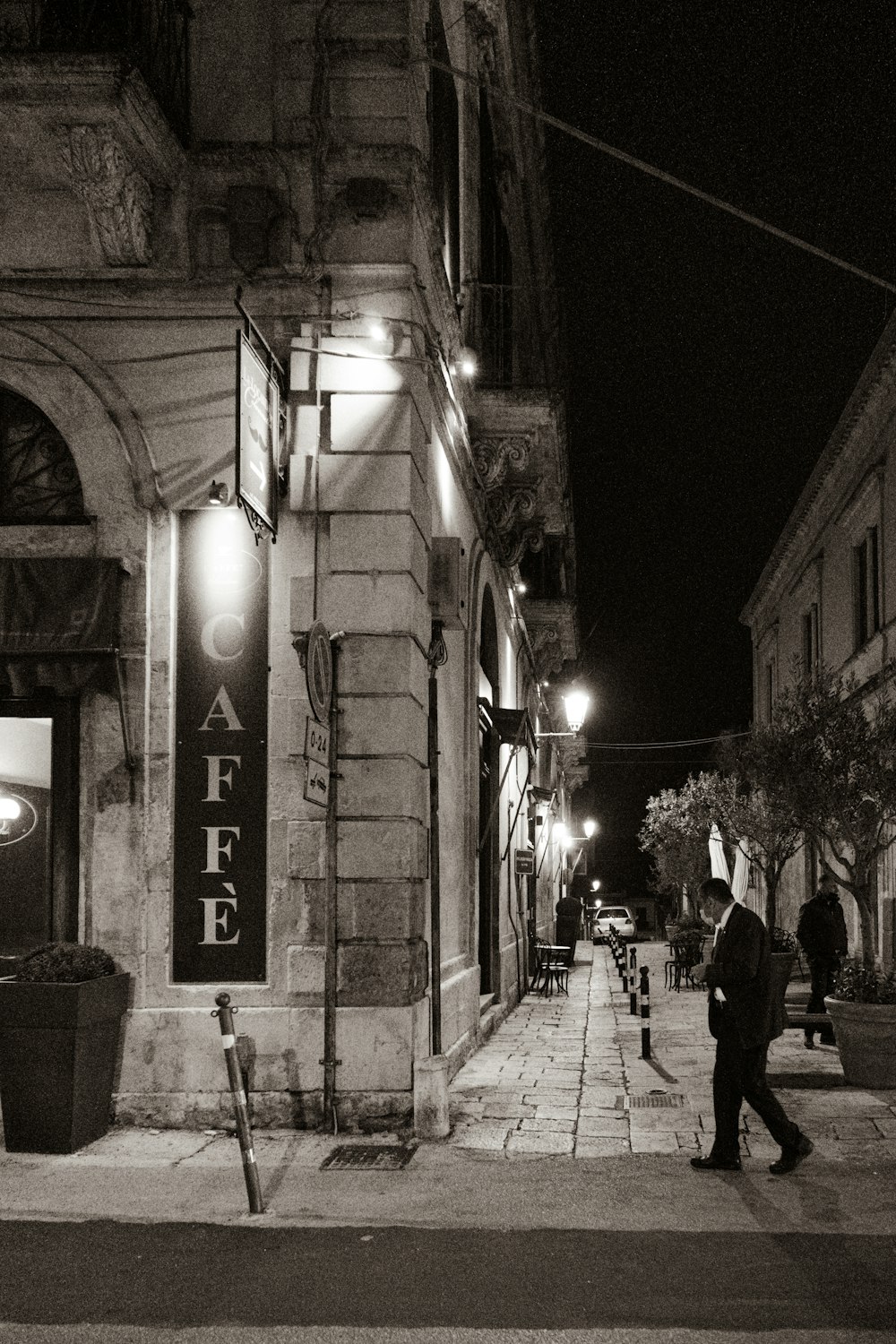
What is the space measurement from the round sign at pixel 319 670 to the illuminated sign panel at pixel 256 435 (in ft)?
3.04

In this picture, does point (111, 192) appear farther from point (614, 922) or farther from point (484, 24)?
point (614, 922)

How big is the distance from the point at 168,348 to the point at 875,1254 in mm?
7611

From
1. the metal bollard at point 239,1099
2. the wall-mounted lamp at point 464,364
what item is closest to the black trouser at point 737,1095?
the metal bollard at point 239,1099

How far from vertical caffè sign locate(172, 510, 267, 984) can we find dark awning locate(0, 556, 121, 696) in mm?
582

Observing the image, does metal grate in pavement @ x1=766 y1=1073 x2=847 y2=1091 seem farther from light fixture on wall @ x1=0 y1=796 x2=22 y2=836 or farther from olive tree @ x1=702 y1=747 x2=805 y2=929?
light fixture on wall @ x1=0 y1=796 x2=22 y2=836

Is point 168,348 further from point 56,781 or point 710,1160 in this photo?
point 710,1160

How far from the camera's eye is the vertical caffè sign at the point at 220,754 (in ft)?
31.6

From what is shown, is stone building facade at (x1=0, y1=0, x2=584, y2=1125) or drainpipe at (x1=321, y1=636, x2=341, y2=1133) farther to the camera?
stone building facade at (x1=0, y1=0, x2=584, y2=1125)

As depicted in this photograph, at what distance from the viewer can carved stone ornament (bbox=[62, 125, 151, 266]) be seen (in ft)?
31.0

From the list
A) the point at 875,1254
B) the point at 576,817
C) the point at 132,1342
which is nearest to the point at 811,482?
the point at 875,1254

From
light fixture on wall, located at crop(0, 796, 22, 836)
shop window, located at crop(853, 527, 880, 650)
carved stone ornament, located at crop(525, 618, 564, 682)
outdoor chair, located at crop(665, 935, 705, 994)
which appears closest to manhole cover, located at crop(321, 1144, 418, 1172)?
light fixture on wall, located at crop(0, 796, 22, 836)

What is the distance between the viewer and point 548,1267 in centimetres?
610

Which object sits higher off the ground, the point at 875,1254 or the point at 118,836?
the point at 118,836

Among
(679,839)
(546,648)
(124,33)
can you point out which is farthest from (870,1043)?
(679,839)
